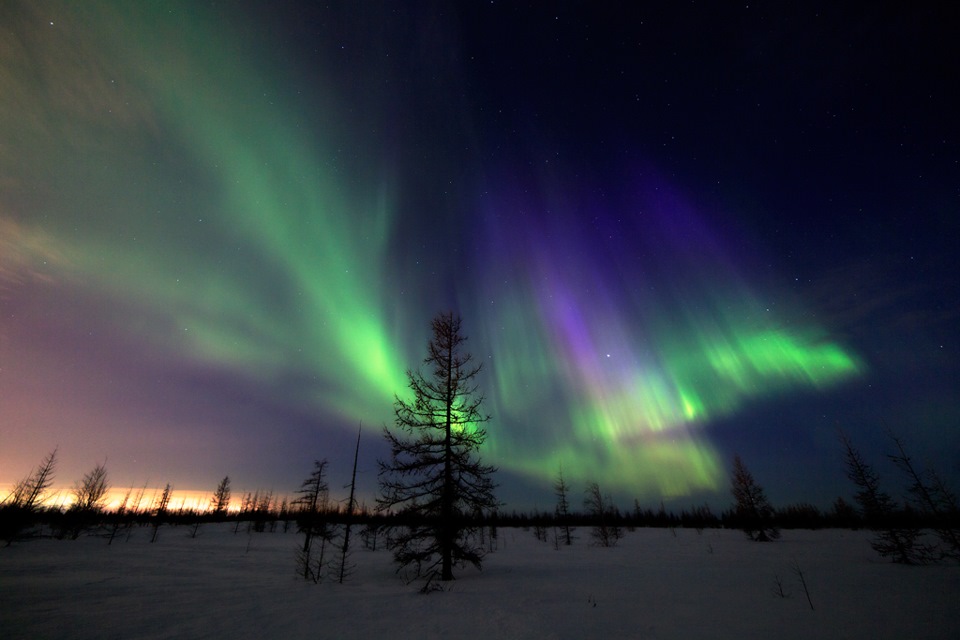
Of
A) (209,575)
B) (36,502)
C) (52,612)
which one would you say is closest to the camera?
(52,612)

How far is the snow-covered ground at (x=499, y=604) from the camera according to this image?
36.1 ft

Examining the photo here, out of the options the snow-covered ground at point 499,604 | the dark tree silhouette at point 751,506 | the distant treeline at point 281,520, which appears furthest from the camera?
the dark tree silhouette at point 751,506

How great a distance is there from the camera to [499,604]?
45.6 ft

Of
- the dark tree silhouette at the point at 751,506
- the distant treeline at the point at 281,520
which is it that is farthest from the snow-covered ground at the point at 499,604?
the dark tree silhouette at the point at 751,506

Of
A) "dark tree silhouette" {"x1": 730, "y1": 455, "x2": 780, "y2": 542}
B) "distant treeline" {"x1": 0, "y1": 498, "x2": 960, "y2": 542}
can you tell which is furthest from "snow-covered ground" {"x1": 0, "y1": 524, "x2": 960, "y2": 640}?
"dark tree silhouette" {"x1": 730, "y1": 455, "x2": 780, "y2": 542}

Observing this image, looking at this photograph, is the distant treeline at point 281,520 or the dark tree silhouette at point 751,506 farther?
the dark tree silhouette at point 751,506

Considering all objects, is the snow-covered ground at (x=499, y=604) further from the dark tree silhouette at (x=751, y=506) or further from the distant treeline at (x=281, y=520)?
the dark tree silhouette at (x=751, y=506)

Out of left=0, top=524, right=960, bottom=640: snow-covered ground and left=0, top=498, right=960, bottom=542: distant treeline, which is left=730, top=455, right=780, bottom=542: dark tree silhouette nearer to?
left=0, top=498, right=960, bottom=542: distant treeline

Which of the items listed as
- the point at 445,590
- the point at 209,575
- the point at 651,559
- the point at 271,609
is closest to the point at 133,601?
the point at 271,609

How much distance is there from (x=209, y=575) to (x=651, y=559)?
3513cm

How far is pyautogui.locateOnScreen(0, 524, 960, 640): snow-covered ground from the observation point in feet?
36.1

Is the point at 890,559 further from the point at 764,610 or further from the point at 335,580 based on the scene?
the point at 335,580

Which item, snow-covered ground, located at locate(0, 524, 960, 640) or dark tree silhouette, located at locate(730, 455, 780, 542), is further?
dark tree silhouette, located at locate(730, 455, 780, 542)

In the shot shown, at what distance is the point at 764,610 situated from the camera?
13.5 m
